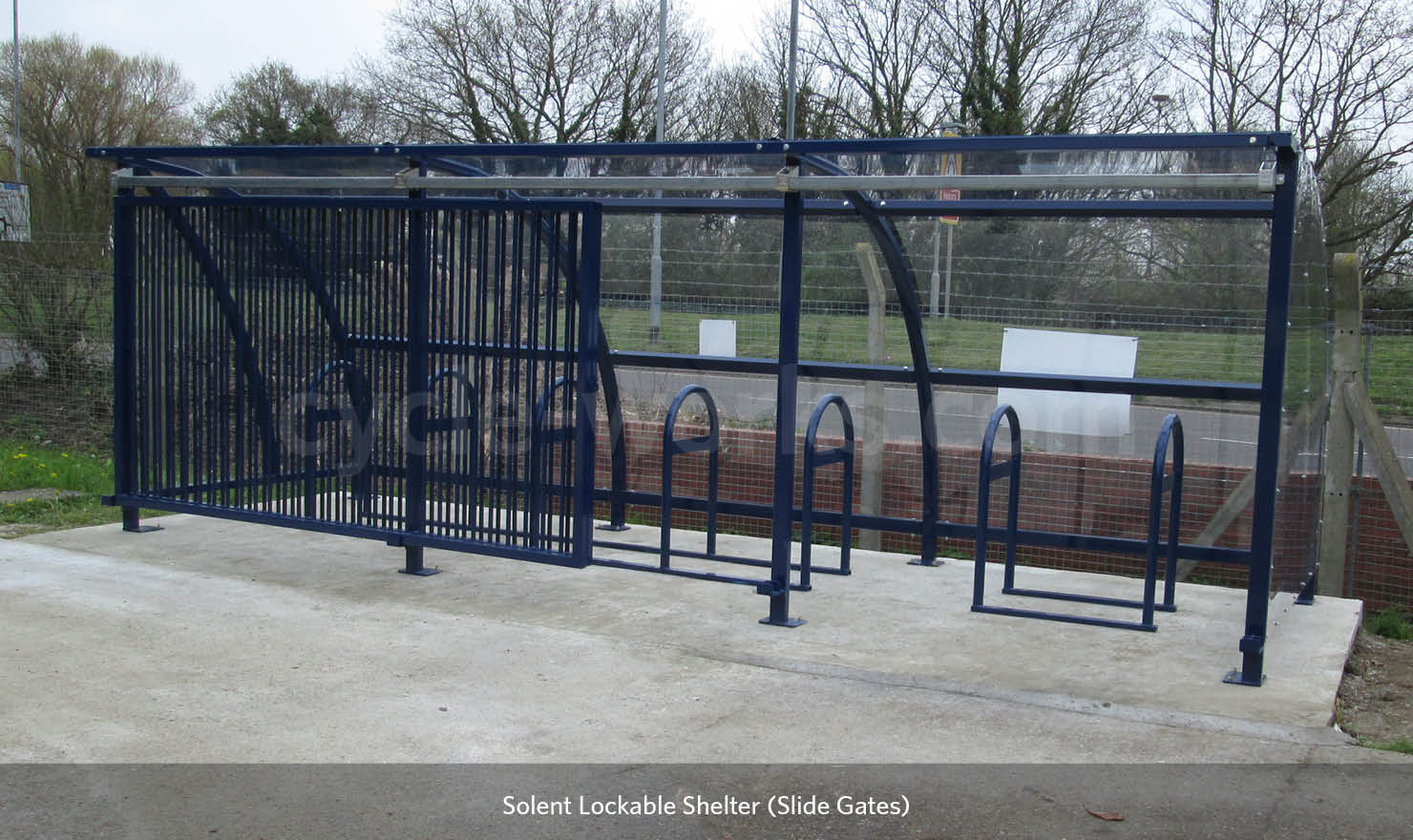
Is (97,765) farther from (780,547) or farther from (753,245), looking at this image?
(753,245)

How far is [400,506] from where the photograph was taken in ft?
20.7

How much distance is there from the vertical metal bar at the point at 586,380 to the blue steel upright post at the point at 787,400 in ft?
2.71

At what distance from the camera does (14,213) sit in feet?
43.1

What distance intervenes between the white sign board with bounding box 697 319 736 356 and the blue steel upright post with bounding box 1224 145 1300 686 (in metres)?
5.44

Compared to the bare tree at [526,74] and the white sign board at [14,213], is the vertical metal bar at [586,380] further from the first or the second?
the bare tree at [526,74]

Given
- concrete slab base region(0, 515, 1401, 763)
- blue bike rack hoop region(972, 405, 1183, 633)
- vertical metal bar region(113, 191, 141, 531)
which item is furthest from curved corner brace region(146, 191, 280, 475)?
blue bike rack hoop region(972, 405, 1183, 633)

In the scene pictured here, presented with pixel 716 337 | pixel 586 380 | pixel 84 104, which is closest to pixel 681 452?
pixel 586 380

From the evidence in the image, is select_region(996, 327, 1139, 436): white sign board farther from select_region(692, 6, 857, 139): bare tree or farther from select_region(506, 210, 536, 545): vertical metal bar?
select_region(692, 6, 857, 139): bare tree

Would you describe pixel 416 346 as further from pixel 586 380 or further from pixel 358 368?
pixel 586 380

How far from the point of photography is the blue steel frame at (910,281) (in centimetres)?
455

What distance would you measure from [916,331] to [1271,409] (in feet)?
7.36

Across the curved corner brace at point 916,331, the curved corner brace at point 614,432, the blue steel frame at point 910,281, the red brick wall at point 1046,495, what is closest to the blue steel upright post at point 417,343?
the blue steel frame at point 910,281

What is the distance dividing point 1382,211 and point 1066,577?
45.5 ft

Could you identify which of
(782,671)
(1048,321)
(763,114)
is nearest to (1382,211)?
(1048,321)
